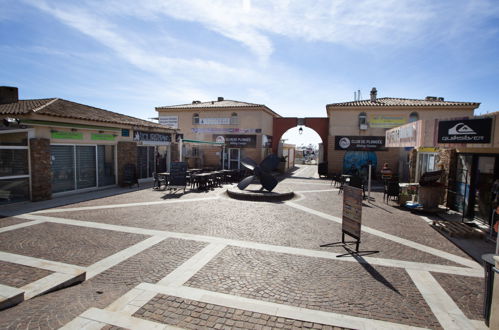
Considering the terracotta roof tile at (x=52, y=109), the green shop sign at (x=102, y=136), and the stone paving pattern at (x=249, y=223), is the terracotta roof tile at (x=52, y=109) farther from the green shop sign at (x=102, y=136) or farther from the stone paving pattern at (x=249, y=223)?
the stone paving pattern at (x=249, y=223)

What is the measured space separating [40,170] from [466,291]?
13381mm

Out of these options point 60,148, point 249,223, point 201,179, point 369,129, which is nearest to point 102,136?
point 60,148

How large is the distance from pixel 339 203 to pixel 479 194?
4732 millimetres

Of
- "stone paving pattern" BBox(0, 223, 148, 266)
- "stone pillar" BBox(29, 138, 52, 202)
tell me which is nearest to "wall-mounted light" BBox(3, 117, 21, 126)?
"stone pillar" BBox(29, 138, 52, 202)

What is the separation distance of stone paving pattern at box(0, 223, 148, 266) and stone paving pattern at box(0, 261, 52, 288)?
497mm

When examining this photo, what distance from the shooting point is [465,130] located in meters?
6.68

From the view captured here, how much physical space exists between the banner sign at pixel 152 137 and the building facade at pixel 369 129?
13550mm

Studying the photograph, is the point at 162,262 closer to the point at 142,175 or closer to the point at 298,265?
the point at 298,265

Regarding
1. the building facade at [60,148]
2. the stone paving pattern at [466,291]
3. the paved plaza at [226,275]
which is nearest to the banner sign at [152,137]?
the building facade at [60,148]

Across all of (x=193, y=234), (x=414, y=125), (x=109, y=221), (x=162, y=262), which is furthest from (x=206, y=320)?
(x=414, y=125)

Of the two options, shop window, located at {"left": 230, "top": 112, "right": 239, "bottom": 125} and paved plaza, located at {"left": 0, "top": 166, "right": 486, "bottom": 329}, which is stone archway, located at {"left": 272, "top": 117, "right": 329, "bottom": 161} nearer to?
shop window, located at {"left": 230, "top": 112, "right": 239, "bottom": 125}

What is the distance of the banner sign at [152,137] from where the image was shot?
16.2 meters

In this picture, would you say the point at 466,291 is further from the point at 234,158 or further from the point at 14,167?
the point at 234,158

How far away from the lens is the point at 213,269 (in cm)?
518
